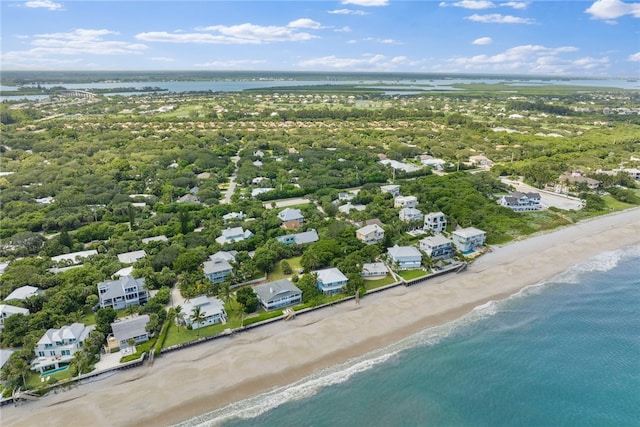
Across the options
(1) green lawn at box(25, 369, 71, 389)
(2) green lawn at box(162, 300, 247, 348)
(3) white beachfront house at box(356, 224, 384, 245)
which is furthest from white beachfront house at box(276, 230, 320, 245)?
(1) green lawn at box(25, 369, 71, 389)

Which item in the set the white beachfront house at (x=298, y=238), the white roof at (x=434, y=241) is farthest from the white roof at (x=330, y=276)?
the white roof at (x=434, y=241)

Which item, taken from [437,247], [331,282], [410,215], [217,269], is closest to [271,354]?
[331,282]

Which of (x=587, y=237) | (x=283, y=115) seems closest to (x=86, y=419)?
(x=587, y=237)

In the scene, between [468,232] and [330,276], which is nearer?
[330,276]

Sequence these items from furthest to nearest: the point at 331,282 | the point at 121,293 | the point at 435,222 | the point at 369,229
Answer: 1. the point at 435,222
2. the point at 369,229
3. the point at 331,282
4. the point at 121,293

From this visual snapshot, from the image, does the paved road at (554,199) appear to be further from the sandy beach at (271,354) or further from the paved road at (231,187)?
the paved road at (231,187)

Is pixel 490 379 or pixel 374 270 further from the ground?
pixel 374 270

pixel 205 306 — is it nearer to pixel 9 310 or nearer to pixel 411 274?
pixel 9 310

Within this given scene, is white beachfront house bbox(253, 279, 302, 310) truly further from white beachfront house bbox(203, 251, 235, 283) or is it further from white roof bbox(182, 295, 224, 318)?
white beachfront house bbox(203, 251, 235, 283)
